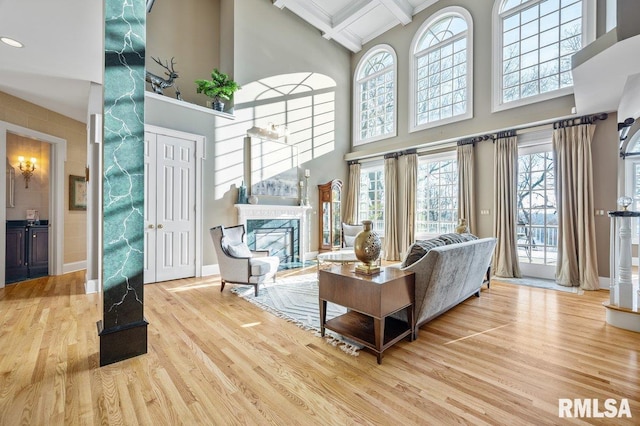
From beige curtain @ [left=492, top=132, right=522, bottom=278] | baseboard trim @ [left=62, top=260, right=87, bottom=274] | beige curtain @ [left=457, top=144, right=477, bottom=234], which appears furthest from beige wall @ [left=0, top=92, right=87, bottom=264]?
beige curtain @ [left=492, top=132, right=522, bottom=278]

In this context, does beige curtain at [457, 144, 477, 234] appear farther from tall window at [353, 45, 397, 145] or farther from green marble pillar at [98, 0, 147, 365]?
green marble pillar at [98, 0, 147, 365]

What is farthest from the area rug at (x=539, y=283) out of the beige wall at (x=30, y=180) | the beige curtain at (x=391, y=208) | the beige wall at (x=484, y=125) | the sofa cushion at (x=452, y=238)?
the beige wall at (x=30, y=180)

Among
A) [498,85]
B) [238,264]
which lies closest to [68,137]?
[238,264]

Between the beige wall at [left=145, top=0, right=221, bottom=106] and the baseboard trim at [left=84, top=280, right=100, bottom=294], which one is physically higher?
the beige wall at [left=145, top=0, right=221, bottom=106]

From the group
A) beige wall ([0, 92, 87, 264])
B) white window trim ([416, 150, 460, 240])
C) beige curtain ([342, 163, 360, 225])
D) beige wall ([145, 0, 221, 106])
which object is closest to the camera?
beige wall ([0, 92, 87, 264])

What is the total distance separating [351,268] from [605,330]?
252cm

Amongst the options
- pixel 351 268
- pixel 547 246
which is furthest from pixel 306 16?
pixel 547 246

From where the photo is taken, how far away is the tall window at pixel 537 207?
190 inches

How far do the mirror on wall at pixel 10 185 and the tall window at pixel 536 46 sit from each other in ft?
28.6

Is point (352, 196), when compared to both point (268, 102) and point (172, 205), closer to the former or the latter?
point (268, 102)

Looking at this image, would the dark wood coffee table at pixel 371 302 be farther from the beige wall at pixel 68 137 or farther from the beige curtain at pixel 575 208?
the beige wall at pixel 68 137

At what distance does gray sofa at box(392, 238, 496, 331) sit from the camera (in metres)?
2.45

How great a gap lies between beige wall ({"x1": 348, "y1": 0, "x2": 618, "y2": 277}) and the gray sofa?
2519mm

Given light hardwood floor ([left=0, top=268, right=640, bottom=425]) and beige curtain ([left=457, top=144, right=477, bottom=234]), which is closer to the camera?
light hardwood floor ([left=0, top=268, right=640, bottom=425])
